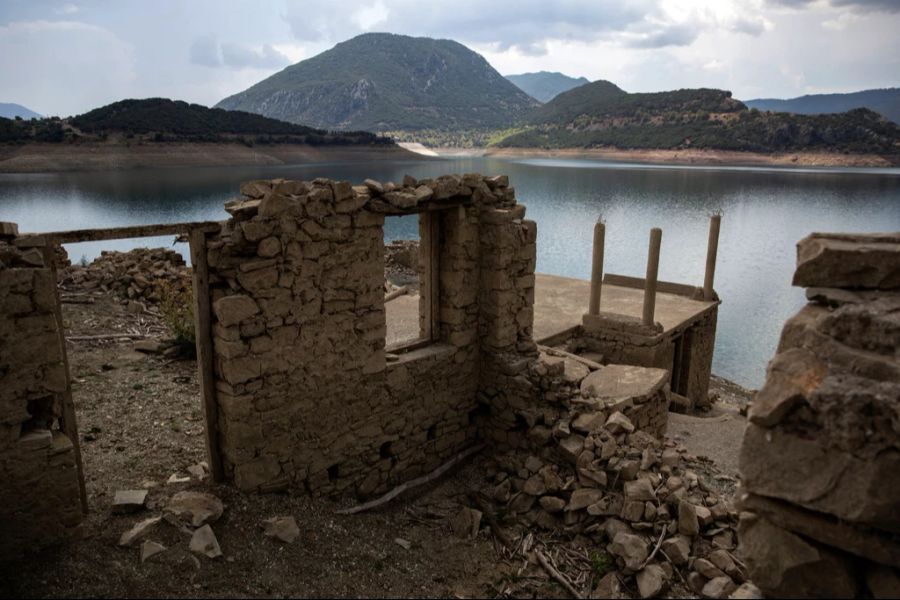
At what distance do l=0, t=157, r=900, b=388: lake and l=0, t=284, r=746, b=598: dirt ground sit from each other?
8765mm

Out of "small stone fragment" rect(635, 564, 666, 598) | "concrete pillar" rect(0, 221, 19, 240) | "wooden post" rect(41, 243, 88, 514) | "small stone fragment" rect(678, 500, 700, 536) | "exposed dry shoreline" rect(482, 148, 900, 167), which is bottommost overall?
"small stone fragment" rect(635, 564, 666, 598)

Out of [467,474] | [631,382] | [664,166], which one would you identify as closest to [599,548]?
[467,474]

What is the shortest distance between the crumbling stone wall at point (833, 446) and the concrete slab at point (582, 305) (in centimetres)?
939

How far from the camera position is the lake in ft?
77.8

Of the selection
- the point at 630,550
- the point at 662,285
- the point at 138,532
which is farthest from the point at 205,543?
the point at 662,285

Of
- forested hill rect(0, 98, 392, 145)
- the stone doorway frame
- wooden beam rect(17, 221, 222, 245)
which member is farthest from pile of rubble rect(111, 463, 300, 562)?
forested hill rect(0, 98, 392, 145)

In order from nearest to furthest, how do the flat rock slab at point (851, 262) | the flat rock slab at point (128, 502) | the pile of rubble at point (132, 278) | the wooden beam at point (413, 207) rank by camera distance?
the flat rock slab at point (851, 262), the flat rock slab at point (128, 502), the wooden beam at point (413, 207), the pile of rubble at point (132, 278)

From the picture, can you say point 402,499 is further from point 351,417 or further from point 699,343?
point 699,343

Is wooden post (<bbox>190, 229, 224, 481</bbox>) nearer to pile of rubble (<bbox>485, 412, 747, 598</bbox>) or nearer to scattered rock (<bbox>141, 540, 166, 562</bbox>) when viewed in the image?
scattered rock (<bbox>141, 540, 166, 562</bbox>)

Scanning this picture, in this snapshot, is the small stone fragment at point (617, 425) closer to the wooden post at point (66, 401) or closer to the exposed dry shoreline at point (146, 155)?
the wooden post at point (66, 401)

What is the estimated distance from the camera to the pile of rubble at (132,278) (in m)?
12.9

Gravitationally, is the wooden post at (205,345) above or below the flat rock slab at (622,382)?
above

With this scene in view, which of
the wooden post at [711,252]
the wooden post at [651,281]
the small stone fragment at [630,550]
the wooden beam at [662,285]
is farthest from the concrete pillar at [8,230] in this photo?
the wooden post at [711,252]

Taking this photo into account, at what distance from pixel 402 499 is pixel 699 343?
1053 cm
